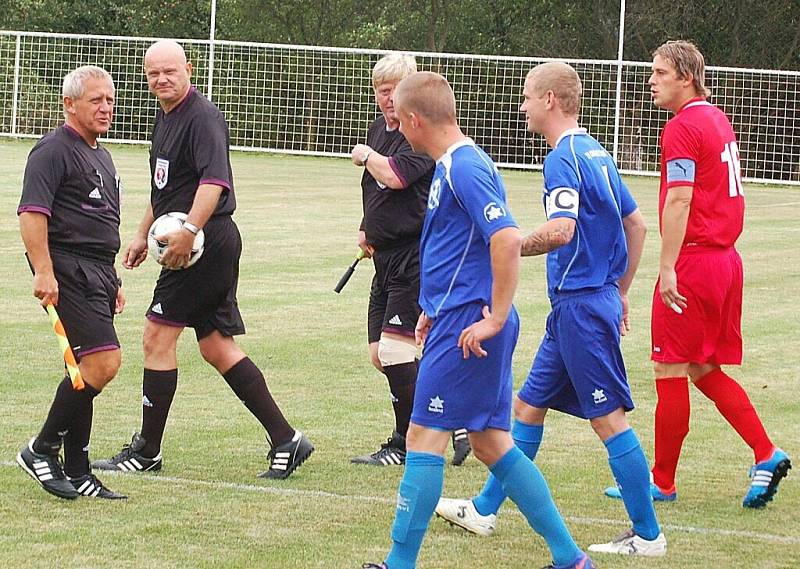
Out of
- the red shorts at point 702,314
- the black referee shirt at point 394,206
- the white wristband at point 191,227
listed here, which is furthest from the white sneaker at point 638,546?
the white wristband at point 191,227

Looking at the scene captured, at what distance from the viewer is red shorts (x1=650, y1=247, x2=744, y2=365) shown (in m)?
6.48

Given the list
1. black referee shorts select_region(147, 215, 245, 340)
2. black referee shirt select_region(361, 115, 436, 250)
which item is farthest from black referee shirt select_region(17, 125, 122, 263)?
black referee shirt select_region(361, 115, 436, 250)

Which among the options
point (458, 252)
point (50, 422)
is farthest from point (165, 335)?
point (458, 252)

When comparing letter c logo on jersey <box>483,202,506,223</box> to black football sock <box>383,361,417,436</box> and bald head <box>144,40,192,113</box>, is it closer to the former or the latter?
bald head <box>144,40,192,113</box>

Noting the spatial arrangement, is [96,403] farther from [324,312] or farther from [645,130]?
[645,130]

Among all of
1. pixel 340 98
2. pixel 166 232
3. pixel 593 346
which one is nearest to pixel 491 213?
pixel 593 346

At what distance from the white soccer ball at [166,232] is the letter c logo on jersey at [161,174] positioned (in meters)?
0.17

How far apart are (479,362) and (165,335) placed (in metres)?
2.30

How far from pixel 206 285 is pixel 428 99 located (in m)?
2.11

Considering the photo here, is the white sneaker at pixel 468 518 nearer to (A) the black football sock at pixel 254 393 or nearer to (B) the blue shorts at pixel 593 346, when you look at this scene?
(B) the blue shorts at pixel 593 346

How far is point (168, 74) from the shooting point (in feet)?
21.6

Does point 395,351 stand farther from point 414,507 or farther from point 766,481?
point 414,507

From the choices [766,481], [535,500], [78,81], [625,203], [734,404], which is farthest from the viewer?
[734,404]

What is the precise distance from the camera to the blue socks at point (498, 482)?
588 centimetres
